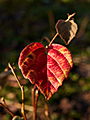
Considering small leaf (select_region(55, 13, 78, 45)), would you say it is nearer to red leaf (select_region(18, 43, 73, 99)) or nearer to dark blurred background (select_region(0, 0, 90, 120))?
red leaf (select_region(18, 43, 73, 99))

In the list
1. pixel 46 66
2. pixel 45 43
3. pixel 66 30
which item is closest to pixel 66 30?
pixel 66 30

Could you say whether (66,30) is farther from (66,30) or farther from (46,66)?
(46,66)

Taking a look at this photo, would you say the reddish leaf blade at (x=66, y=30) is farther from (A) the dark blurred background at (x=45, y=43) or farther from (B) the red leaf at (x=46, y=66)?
(A) the dark blurred background at (x=45, y=43)

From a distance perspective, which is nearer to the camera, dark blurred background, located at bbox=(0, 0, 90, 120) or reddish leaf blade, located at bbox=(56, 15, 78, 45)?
reddish leaf blade, located at bbox=(56, 15, 78, 45)

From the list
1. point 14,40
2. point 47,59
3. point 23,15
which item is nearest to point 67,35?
point 47,59

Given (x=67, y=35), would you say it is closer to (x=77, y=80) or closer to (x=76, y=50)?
(x=77, y=80)

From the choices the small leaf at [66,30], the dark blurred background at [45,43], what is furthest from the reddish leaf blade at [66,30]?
the dark blurred background at [45,43]

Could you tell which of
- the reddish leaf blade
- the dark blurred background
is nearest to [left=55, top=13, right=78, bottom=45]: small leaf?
the reddish leaf blade
